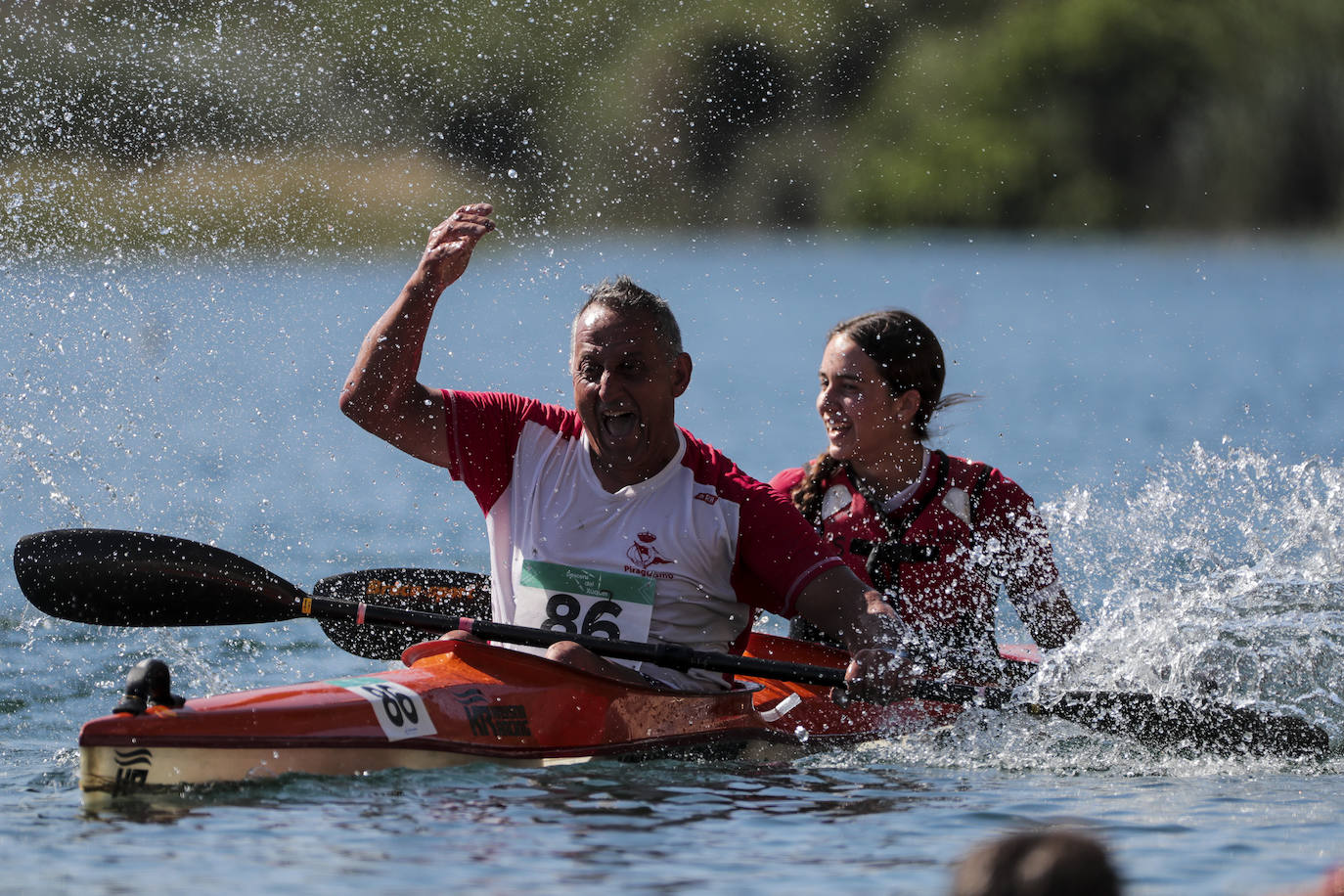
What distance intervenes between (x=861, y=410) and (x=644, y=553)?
4.95ft

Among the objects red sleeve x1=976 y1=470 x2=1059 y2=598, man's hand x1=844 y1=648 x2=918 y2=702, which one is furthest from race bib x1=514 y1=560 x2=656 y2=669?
red sleeve x1=976 y1=470 x2=1059 y2=598

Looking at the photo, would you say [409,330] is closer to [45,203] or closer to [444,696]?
[444,696]

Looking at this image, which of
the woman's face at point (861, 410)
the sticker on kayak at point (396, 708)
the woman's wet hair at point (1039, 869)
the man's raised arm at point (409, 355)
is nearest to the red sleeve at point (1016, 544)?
the woman's face at point (861, 410)

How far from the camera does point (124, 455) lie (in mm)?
16000

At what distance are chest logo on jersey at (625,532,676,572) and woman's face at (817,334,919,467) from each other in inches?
55.7

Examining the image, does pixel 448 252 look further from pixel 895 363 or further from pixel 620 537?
pixel 895 363

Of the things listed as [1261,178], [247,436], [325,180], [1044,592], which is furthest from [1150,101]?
[1044,592]

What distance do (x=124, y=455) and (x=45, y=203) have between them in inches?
445

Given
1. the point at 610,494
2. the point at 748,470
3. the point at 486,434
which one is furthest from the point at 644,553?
the point at 748,470

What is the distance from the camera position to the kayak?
502 centimetres

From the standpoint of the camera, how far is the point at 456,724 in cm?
548

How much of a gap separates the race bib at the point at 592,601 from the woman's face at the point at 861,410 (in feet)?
4.87

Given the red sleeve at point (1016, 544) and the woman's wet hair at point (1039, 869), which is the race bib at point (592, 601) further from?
the woman's wet hair at point (1039, 869)

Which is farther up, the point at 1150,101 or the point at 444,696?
the point at 1150,101
